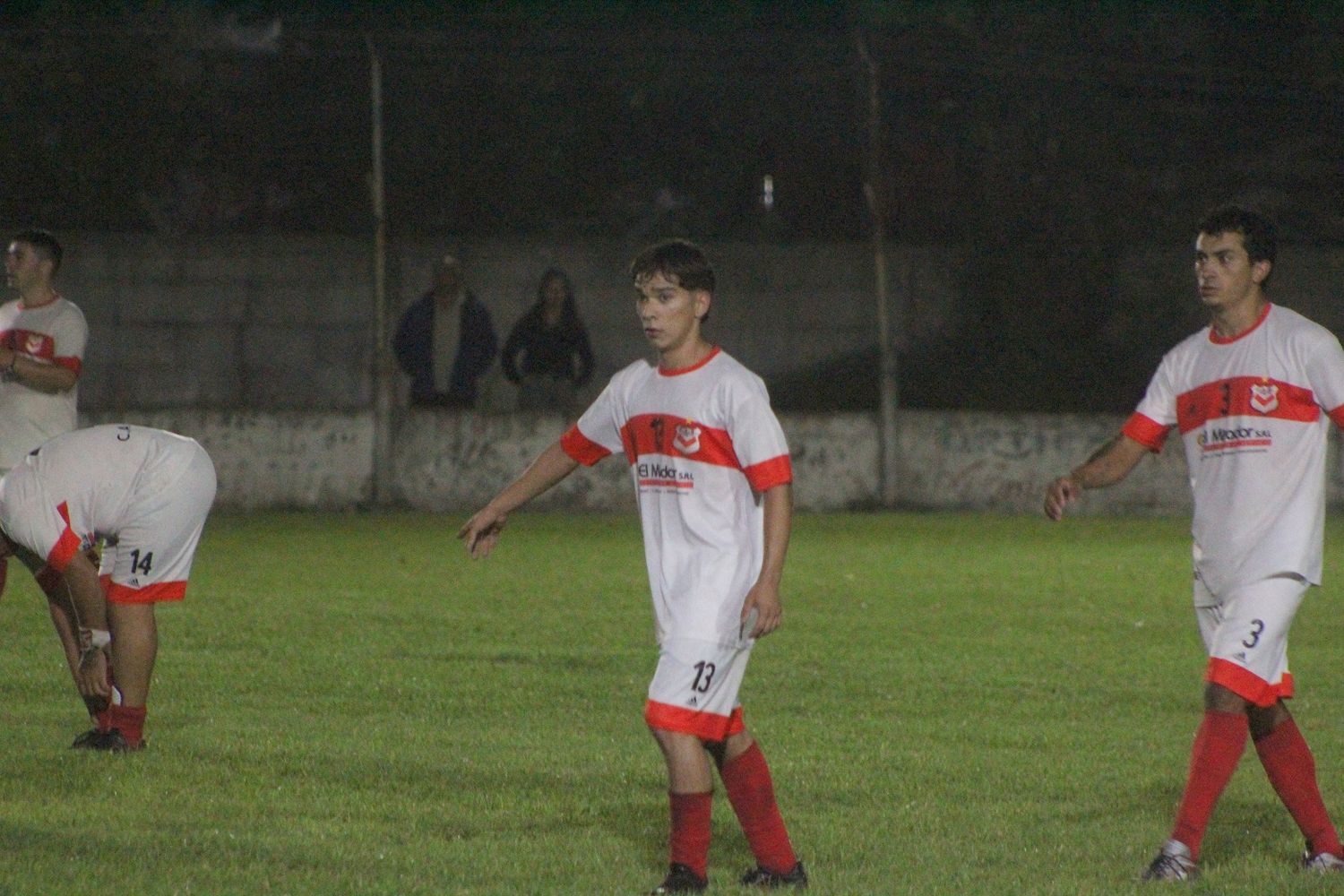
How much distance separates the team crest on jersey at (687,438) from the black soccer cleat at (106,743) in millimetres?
3109

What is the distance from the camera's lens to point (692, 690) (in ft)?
17.8

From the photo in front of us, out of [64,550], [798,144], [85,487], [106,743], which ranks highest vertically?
[798,144]

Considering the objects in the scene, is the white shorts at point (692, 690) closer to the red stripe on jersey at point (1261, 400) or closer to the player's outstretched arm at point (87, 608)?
the red stripe on jersey at point (1261, 400)

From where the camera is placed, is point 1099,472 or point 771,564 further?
point 1099,472

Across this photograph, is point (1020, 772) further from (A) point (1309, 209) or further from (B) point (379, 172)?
(A) point (1309, 209)

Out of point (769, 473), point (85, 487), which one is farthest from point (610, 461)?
point (769, 473)

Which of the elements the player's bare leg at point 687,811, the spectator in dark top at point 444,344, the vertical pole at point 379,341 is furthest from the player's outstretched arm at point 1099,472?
the spectator in dark top at point 444,344

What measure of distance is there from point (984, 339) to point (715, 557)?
1794 cm

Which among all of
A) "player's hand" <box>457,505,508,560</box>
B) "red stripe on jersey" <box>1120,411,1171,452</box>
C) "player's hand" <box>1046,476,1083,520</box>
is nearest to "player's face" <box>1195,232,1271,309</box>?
"red stripe on jersey" <box>1120,411,1171,452</box>

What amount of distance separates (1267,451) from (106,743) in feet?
14.0

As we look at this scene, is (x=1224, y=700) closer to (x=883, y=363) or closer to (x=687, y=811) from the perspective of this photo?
(x=687, y=811)

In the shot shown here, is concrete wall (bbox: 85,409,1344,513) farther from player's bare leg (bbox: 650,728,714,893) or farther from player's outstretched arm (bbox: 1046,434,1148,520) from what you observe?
player's bare leg (bbox: 650,728,714,893)

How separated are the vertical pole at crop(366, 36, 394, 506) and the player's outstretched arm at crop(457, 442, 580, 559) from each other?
1428 centimetres

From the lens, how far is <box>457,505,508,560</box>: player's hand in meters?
5.94
